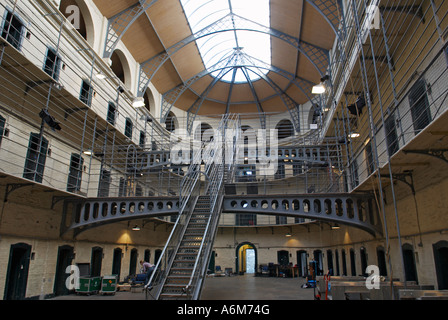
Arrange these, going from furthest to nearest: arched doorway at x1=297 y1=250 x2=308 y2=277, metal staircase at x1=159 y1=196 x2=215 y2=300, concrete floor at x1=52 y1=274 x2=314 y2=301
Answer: arched doorway at x1=297 y1=250 x2=308 y2=277 < concrete floor at x1=52 y1=274 x2=314 y2=301 < metal staircase at x1=159 y1=196 x2=215 y2=300

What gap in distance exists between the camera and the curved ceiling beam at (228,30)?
1507 cm

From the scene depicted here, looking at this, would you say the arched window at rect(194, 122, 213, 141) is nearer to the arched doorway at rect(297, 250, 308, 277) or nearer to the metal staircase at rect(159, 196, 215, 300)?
the arched doorway at rect(297, 250, 308, 277)

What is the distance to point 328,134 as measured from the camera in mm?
13273

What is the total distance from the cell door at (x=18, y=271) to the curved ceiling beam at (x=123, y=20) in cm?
838

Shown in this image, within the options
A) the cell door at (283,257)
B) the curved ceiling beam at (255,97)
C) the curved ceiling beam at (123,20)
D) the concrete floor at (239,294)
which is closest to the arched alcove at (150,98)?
the curved ceiling beam at (123,20)

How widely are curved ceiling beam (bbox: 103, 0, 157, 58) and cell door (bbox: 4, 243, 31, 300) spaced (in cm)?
838

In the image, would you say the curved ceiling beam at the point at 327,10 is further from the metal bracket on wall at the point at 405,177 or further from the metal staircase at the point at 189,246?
the metal staircase at the point at 189,246

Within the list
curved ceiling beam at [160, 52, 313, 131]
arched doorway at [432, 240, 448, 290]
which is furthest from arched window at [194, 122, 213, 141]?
arched doorway at [432, 240, 448, 290]

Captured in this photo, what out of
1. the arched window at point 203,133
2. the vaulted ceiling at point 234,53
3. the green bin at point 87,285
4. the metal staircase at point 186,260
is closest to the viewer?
the metal staircase at point 186,260

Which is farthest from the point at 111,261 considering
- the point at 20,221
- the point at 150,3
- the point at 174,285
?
the point at 150,3

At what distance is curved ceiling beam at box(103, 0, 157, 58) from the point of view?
43.0 ft

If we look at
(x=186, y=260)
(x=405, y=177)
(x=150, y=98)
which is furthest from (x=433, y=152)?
(x=150, y=98)

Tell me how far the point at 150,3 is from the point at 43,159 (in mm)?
8135
